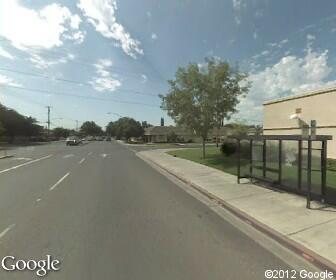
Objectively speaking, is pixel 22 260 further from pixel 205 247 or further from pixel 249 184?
pixel 249 184

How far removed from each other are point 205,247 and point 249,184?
769cm

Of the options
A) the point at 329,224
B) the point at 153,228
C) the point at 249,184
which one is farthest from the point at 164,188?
the point at 329,224

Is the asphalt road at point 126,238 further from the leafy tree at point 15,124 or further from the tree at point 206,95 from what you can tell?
the leafy tree at point 15,124

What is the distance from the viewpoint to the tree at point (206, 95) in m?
25.1

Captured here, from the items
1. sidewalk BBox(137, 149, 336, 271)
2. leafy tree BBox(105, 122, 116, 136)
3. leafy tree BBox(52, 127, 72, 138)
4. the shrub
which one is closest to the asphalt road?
sidewalk BBox(137, 149, 336, 271)

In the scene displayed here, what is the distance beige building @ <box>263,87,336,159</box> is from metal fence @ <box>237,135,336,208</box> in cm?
323

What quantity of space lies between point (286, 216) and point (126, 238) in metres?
3.84

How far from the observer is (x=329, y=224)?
7547 mm

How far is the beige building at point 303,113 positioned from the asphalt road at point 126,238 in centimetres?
894

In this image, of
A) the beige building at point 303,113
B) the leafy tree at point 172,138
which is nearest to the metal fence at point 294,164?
the beige building at point 303,113

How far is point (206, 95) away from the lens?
994 inches

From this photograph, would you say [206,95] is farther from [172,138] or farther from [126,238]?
[172,138]

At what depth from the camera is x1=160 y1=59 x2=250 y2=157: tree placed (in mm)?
25109

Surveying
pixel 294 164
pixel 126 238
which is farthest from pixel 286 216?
pixel 126 238
